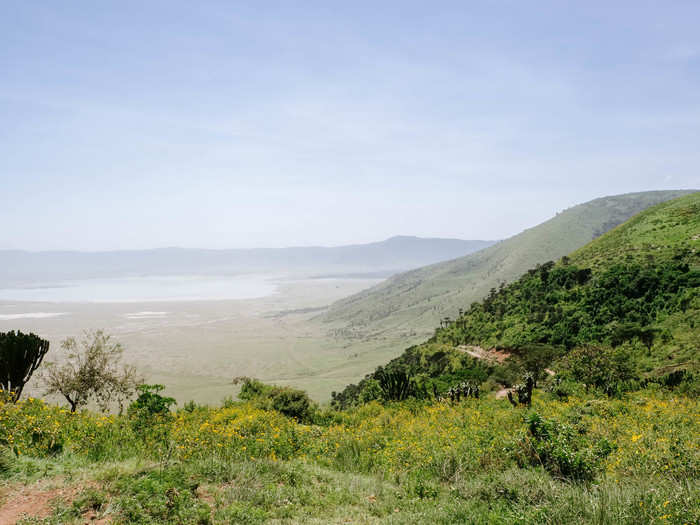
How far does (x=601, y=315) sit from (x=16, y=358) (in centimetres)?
4806

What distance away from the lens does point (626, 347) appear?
102ft

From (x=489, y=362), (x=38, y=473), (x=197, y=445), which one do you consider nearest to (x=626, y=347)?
(x=489, y=362)

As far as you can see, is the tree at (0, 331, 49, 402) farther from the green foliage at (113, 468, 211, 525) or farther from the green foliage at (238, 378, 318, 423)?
the green foliage at (113, 468, 211, 525)

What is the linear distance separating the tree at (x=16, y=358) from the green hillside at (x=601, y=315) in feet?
66.5

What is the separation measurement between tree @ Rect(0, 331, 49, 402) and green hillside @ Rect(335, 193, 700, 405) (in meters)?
20.3

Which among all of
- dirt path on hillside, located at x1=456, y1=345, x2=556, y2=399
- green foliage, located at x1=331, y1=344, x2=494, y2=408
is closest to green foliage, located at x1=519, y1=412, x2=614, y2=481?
green foliage, located at x1=331, y1=344, x2=494, y2=408

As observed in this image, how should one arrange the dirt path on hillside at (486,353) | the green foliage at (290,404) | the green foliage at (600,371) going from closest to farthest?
1. the green foliage at (600,371)
2. the green foliage at (290,404)
3. the dirt path on hillside at (486,353)

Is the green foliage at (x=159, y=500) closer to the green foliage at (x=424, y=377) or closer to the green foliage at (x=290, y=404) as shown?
the green foliage at (x=290, y=404)

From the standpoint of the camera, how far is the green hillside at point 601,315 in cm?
2962

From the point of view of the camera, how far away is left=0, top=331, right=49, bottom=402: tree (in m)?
15.4

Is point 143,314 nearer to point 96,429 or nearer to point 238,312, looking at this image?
point 238,312

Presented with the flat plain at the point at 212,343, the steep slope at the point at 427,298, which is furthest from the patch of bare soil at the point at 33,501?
the steep slope at the point at 427,298

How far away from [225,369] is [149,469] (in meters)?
79.1

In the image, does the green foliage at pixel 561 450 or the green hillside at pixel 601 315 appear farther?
the green hillside at pixel 601 315
